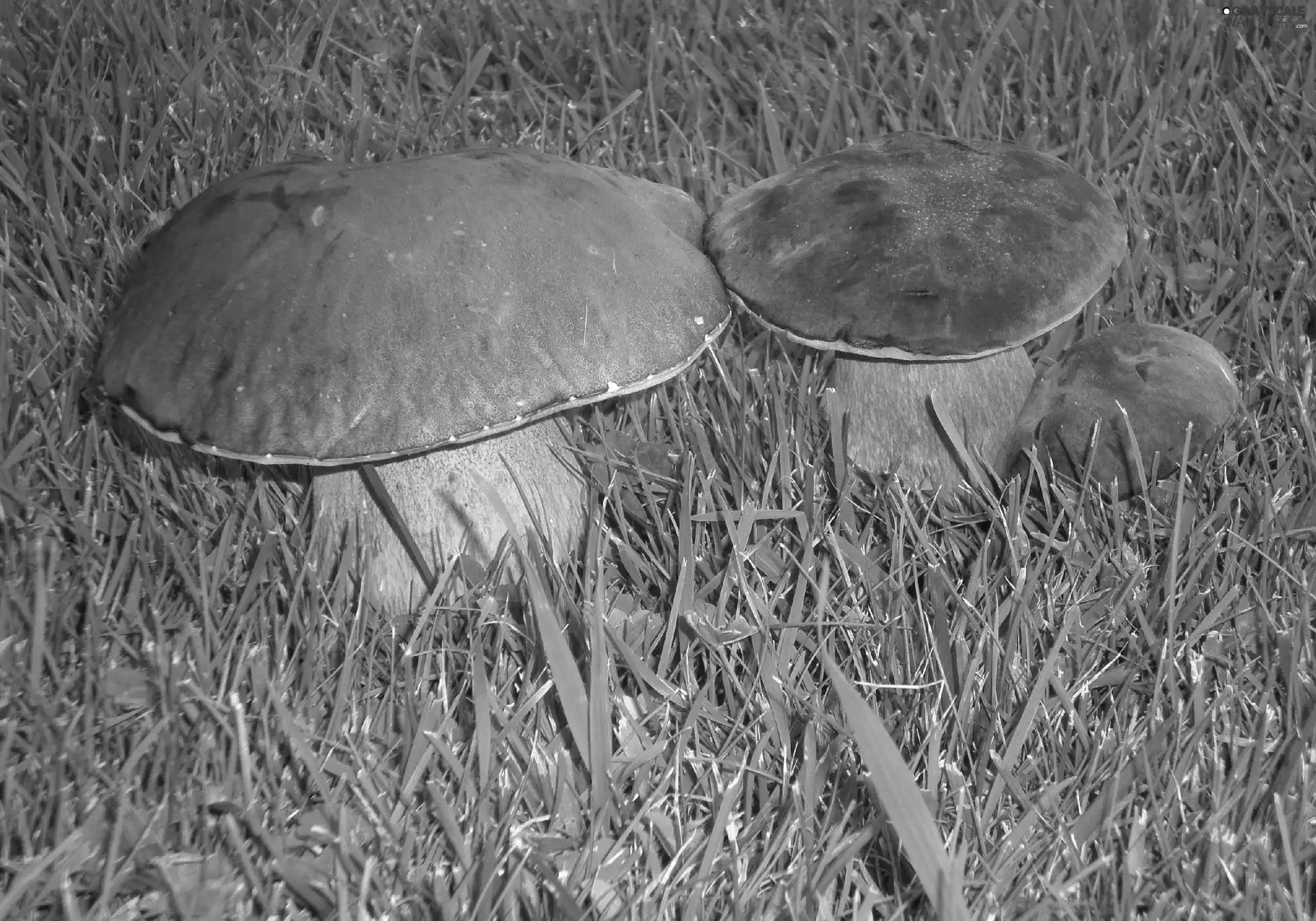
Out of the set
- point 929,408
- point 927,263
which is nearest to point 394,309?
point 927,263

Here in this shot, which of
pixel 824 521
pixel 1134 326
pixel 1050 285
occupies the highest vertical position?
pixel 1050 285

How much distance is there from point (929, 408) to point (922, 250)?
425mm

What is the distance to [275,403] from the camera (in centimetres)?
143

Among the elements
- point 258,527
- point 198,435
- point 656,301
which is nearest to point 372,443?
point 198,435

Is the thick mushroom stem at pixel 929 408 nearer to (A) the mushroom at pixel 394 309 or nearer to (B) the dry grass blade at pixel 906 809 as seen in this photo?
(A) the mushroom at pixel 394 309

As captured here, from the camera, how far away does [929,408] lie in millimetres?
1994

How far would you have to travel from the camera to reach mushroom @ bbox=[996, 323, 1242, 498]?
5.89 feet

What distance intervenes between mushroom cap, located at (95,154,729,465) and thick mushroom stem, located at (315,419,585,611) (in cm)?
37

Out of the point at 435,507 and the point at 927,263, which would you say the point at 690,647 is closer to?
the point at 435,507

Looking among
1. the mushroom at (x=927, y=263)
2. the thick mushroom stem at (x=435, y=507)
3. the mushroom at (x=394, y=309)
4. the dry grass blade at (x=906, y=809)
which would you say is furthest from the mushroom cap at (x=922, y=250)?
the dry grass blade at (x=906, y=809)

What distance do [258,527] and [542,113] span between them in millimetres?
1423

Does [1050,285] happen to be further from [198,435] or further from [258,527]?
[258,527]

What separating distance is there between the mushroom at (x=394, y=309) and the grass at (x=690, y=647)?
0.30 meters

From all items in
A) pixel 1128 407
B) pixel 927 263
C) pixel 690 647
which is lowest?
pixel 690 647
